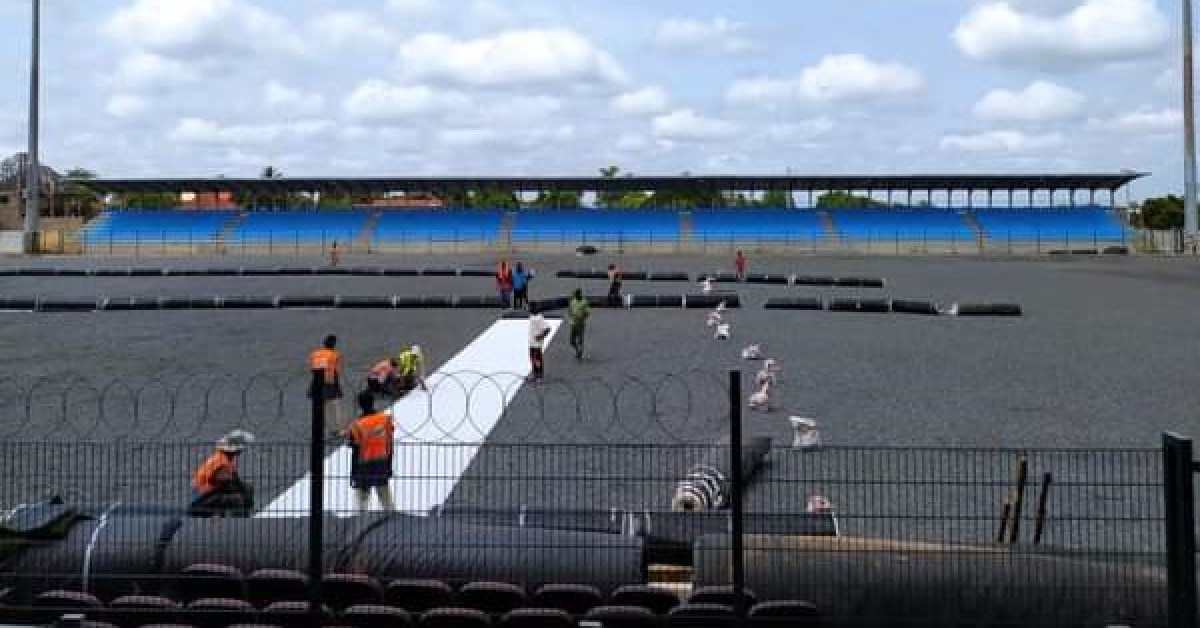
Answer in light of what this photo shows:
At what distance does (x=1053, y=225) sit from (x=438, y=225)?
140ft

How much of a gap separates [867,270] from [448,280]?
19084 mm

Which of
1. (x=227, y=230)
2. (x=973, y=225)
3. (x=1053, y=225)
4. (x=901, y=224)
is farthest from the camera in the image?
(x=227, y=230)

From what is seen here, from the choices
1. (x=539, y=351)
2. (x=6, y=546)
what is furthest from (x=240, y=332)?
(x=6, y=546)

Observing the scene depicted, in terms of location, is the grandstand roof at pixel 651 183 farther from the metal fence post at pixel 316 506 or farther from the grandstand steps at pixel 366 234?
the metal fence post at pixel 316 506

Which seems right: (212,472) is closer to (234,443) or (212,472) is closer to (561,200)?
(234,443)

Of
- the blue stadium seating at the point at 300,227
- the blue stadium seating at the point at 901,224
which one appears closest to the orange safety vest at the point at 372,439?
the blue stadium seating at the point at 901,224

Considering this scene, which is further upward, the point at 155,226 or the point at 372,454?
the point at 155,226

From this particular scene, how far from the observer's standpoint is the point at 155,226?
73.4 metres

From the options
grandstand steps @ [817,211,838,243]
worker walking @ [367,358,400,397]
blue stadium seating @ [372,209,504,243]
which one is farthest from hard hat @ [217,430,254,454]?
grandstand steps @ [817,211,838,243]

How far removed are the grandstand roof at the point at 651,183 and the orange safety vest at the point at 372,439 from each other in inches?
2329

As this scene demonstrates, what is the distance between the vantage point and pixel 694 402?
13.3m

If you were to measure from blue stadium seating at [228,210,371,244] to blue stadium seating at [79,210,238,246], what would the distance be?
2.14m

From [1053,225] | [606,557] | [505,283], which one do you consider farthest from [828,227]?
[606,557]

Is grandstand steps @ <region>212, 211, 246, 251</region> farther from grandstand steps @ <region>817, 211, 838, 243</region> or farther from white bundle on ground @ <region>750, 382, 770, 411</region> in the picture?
white bundle on ground @ <region>750, 382, 770, 411</region>
